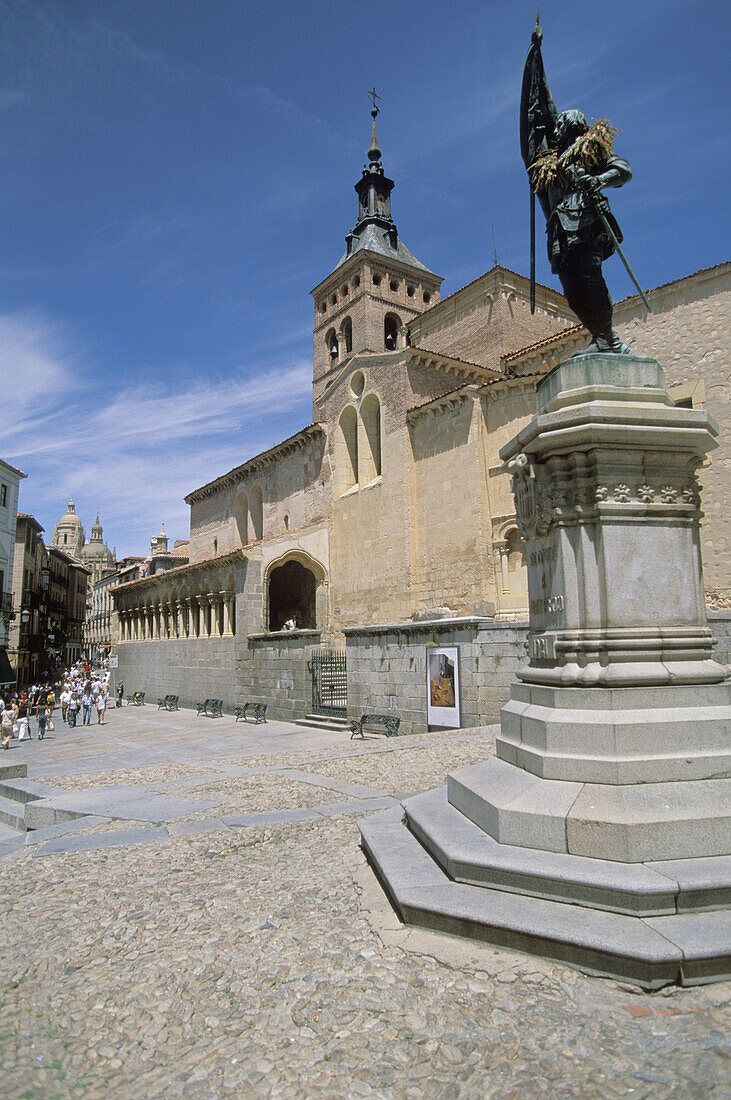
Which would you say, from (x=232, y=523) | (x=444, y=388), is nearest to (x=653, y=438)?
(x=444, y=388)

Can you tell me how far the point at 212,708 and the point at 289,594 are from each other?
8701 mm

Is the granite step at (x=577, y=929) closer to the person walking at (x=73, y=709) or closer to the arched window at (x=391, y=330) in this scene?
the person walking at (x=73, y=709)

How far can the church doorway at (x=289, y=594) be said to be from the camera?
30.5m

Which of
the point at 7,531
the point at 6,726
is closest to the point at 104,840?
the point at 6,726

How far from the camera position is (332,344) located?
35438mm

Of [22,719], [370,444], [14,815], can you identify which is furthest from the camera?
[370,444]

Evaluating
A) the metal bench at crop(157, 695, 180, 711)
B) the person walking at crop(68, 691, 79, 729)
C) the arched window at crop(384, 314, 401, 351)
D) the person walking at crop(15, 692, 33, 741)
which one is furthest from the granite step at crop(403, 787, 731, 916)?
the arched window at crop(384, 314, 401, 351)

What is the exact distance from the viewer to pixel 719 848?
3336 millimetres

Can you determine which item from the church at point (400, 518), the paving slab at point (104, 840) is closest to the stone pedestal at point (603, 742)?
the paving slab at point (104, 840)

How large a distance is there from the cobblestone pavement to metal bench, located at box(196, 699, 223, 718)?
1764 centimetres

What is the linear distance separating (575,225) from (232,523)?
3488 centimetres

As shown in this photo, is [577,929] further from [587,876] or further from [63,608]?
[63,608]

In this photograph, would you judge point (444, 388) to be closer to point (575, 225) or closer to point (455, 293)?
point (455, 293)

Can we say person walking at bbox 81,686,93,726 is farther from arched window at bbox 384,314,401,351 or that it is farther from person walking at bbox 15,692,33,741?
arched window at bbox 384,314,401,351
